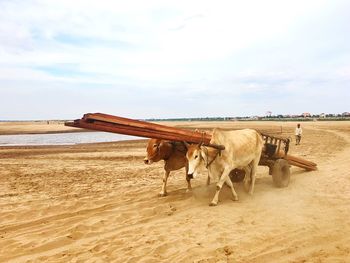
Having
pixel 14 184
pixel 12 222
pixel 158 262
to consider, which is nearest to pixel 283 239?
pixel 158 262

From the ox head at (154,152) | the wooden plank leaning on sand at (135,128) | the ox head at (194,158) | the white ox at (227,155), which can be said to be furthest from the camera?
the ox head at (154,152)

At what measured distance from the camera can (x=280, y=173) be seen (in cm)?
1041

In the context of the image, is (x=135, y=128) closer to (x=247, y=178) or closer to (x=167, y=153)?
(x=167, y=153)

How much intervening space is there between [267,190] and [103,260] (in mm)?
6157

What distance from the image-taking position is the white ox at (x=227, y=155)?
823 centimetres

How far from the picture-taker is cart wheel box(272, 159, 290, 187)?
1036 centimetres

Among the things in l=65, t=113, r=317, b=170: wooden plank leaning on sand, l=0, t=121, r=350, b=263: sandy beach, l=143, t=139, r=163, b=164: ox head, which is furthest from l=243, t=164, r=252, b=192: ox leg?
l=143, t=139, r=163, b=164: ox head

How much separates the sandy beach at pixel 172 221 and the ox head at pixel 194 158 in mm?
989

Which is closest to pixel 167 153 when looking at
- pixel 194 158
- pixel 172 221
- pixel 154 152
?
pixel 154 152

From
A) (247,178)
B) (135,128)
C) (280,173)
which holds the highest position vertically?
(135,128)

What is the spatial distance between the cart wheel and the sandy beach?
11.2 inches

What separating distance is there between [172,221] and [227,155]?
2355 millimetres

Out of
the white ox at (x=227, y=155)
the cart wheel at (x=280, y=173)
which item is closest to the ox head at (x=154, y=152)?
the white ox at (x=227, y=155)

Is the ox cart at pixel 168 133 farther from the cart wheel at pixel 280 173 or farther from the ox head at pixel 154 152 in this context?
the ox head at pixel 154 152
